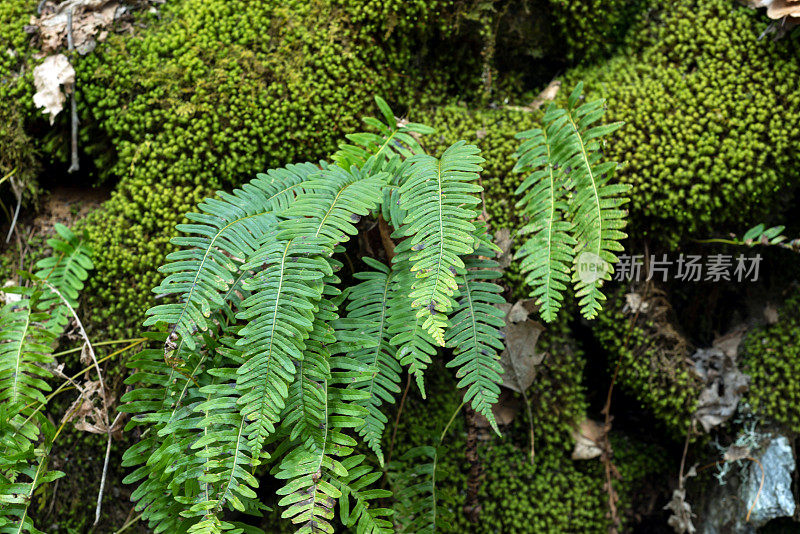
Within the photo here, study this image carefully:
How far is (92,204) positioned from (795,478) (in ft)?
12.6

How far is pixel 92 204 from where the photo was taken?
9.68 ft

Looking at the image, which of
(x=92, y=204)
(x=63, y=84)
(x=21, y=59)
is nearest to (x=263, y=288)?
(x=92, y=204)

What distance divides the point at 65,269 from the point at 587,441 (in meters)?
2.62

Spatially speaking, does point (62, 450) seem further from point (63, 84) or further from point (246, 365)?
point (63, 84)

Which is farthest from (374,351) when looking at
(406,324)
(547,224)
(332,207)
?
(547,224)

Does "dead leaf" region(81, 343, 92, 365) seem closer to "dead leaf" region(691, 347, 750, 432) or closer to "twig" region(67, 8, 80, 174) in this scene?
"twig" region(67, 8, 80, 174)

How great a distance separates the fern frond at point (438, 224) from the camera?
1754 millimetres

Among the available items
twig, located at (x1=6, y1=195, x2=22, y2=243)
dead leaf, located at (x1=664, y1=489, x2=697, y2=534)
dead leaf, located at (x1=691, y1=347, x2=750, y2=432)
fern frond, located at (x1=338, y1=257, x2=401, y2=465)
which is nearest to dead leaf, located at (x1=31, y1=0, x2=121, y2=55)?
twig, located at (x1=6, y1=195, x2=22, y2=243)

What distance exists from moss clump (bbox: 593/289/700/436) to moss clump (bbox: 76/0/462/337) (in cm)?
164

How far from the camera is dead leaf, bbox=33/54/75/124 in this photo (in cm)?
278

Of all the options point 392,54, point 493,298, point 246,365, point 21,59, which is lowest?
point 246,365

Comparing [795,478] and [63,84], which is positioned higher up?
[63,84]

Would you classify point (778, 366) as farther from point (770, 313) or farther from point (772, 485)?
point (772, 485)

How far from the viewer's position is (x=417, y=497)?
2459 mm
